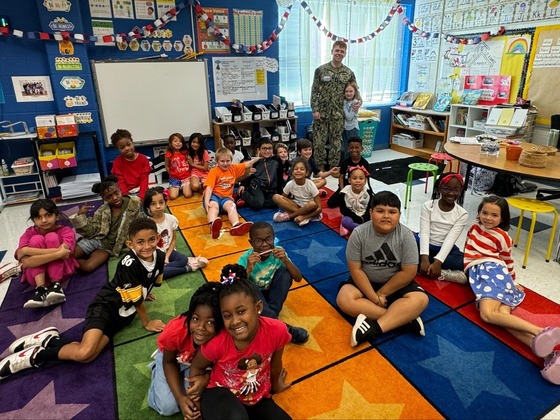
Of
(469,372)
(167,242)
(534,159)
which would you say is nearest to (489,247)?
(469,372)

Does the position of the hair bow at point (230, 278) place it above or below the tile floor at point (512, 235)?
above

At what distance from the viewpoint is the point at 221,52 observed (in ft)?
16.1

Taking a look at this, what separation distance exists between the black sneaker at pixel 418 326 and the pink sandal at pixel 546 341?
1.61 ft

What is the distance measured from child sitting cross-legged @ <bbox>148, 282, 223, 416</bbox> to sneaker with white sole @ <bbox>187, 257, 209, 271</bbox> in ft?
3.46

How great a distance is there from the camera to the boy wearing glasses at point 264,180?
3.81 m

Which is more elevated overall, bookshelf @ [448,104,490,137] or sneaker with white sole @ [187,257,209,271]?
bookshelf @ [448,104,490,137]

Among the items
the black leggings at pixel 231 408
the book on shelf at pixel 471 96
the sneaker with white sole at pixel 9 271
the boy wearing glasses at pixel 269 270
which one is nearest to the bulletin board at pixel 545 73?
the book on shelf at pixel 471 96

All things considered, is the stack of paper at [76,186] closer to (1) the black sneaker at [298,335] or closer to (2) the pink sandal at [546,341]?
(1) the black sneaker at [298,335]

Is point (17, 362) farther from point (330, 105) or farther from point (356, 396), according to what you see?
point (330, 105)

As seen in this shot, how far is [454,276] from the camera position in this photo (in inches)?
95.7

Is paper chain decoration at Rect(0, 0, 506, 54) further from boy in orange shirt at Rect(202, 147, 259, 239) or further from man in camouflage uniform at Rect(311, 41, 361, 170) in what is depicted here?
boy in orange shirt at Rect(202, 147, 259, 239)

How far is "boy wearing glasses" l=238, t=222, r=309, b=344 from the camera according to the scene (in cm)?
194

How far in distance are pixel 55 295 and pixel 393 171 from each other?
163 inches

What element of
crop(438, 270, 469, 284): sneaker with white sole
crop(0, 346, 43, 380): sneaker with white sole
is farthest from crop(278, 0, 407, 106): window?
crop(0, 346, 43, 380): sneaker with white sole
